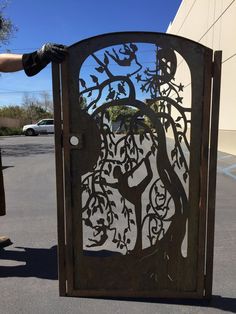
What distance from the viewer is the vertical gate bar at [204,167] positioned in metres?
2.98

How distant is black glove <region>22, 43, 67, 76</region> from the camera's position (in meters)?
2.94

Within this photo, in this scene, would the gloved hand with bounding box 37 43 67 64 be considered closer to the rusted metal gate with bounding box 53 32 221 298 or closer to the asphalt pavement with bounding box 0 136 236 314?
the rusted metal gate with bounding box 53 32 221 298

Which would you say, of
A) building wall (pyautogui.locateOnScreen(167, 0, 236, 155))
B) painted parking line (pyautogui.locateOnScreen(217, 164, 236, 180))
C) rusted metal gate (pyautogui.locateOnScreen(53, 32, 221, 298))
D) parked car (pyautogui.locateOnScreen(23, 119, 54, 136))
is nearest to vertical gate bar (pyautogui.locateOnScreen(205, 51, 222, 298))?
rusted metal gate (pyautogui.locateOnScreen(53, 32, 221, 298))

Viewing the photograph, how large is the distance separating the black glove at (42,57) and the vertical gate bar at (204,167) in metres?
1.11

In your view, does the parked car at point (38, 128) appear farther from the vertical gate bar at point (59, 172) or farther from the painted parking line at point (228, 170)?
the vertical gate bar at point (59, 172)

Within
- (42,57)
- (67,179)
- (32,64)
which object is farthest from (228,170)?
(42,57)

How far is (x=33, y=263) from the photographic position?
4145 mm

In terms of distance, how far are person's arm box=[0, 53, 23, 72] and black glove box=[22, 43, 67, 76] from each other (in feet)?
0.28

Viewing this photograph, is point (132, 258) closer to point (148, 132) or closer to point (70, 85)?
point (148, 132)

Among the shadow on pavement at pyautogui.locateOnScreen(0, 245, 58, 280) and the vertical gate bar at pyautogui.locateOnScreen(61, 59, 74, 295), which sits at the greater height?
the vertical gate bar at pyautogui.locateOnScreen(61, 59, 74, 295)

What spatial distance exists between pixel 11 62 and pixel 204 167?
1890mm

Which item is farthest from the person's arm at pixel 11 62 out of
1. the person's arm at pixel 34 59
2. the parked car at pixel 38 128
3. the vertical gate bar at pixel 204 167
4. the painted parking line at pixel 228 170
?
the parked car at pixel 38 128

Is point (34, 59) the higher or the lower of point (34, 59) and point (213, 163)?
the higher

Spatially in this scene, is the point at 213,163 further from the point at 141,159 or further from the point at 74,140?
the point at 74,140
